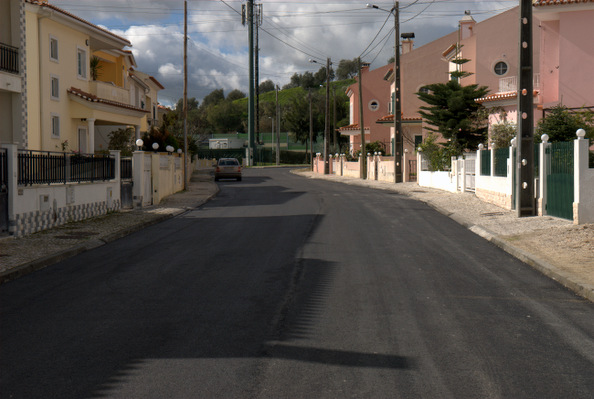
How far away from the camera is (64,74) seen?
3020 cm

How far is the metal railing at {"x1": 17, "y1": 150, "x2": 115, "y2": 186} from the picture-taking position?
50.4 ft

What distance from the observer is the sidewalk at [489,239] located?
10.6 metres

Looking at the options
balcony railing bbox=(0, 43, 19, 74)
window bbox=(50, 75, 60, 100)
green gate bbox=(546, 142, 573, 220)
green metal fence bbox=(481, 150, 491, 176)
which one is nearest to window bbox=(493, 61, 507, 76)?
green metal fence bbox=(481, 150, 491, 176)

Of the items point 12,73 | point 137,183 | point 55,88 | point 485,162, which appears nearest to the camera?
point 137,183

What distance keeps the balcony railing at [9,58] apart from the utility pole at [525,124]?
17546 mm

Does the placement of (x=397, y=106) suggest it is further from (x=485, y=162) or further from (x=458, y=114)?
(x=485, y=162)

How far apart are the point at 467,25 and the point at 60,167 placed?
3639 centimetres

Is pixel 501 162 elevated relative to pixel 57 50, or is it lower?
lower

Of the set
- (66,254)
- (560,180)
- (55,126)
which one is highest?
(55,126)

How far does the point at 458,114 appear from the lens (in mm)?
36062

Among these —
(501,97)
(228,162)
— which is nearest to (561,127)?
(501,97)

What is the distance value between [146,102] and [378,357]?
2026 inches

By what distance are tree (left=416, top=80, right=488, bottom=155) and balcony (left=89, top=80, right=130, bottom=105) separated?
15771mm

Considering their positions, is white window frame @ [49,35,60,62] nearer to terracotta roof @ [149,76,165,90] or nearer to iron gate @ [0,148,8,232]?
iron gate @ [0,148,8,232]
